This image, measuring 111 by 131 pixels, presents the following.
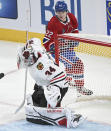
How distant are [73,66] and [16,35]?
3147 millimetres

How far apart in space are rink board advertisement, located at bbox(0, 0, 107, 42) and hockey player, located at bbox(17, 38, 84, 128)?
262 cm

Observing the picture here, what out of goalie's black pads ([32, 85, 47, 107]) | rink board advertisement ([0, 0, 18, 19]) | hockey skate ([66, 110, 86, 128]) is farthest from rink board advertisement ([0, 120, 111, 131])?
rink board advertisement ([0, 0, 18, 19])

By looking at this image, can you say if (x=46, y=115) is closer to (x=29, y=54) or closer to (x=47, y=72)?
(x=47, y=72)

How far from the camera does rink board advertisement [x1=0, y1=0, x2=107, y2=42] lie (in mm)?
7176

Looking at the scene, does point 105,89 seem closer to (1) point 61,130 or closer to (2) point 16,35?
(1) point 61,130

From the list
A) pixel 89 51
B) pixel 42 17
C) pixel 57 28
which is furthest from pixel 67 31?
pixel 42 17

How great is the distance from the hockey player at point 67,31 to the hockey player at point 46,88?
0.57 metres

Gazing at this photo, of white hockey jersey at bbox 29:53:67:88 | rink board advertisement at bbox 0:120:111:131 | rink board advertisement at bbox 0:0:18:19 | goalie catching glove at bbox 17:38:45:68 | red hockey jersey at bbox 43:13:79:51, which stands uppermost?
rink board advertisement at bbox 0:0:18:19

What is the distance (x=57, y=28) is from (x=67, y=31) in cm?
12

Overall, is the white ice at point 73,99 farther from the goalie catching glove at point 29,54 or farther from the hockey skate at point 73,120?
the goalie catching glove at point 29,54

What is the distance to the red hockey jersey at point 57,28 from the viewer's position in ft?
16.5

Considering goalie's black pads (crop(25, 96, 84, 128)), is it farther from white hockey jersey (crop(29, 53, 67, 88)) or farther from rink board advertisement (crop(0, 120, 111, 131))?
white hockey jersey (crop(29, 53, 67, 88))

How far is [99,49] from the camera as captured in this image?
480cm

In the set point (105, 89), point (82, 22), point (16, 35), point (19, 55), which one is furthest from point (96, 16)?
point (19, 55)
